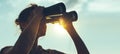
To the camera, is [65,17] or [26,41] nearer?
[26,41]

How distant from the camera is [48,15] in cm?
566

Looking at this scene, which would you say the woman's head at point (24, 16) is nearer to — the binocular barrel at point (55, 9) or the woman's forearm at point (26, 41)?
the binocular barrel at point (55, 9)

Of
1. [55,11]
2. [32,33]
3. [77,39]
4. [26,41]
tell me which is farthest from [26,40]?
[77,39]

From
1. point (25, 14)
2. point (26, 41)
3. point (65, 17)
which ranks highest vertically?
point (26, 41)

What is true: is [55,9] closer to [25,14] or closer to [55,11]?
[55,11]

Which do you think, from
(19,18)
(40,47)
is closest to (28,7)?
Result: (19,18)

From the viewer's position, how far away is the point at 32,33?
5168 mm

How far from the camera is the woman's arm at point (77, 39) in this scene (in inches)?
250

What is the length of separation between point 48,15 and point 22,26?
2.64 ft

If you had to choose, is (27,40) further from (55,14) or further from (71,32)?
(71,32)

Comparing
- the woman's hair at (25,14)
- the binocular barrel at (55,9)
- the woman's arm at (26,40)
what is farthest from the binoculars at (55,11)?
the woman's arm at (26,40)

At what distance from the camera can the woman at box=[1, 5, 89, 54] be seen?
16.6 ft

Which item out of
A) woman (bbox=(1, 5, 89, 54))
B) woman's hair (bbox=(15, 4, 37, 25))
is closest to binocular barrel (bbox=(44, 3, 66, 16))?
woman (bbox=(1, 5, 89, 54))

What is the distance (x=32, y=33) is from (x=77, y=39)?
54.7 inches
